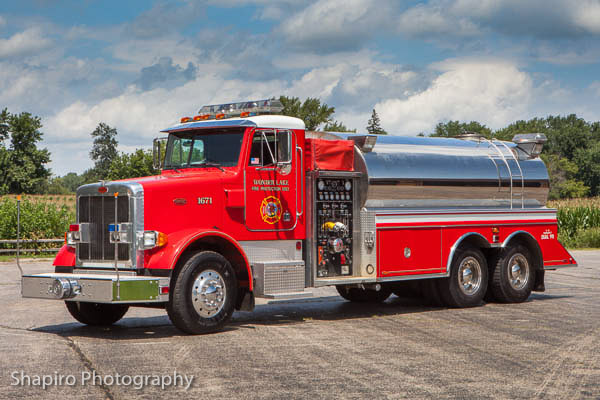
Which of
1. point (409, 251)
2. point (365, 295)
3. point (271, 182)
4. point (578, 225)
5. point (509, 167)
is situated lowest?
point (365, 295)

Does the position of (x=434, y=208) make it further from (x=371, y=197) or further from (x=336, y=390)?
(x=336, y=390)

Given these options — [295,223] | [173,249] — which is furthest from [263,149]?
[173,249]

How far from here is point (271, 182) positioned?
463 inches

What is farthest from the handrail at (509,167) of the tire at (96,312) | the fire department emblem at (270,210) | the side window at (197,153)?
the tire at (96,312)

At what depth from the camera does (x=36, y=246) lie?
3288 cm

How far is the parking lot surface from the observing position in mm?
7352

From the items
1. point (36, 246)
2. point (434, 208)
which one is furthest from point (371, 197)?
point (36, 246)

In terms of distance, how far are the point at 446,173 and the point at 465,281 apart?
6.55 feet

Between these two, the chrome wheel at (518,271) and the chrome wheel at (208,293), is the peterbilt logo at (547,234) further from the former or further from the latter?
the chrome wheel at (208,293)

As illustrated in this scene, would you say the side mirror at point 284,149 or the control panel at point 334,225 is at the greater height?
the side mirror at point 284,149

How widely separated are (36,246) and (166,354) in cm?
2551

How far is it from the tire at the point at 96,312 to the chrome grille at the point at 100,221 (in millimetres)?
793

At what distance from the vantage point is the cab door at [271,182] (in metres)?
11.5

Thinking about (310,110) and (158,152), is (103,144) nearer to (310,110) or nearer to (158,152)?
(310,110)
